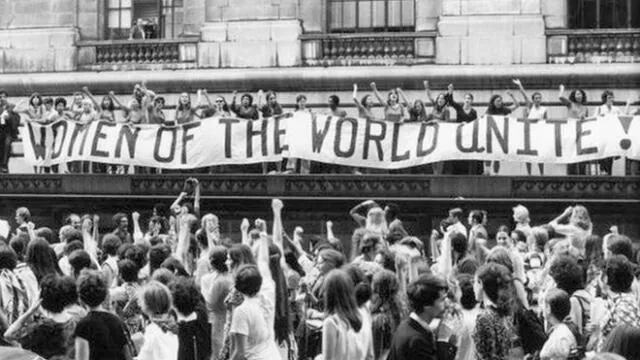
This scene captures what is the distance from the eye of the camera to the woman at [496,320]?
9.76 m

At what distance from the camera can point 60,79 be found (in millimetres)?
31969

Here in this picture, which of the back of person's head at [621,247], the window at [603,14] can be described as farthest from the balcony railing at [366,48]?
the back of person's head at [621,247]

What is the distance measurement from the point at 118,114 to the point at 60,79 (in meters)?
1.93

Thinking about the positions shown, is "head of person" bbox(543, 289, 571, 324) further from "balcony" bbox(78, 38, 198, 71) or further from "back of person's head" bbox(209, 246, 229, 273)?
"balcony" bbox(78, 38, 198, 71)

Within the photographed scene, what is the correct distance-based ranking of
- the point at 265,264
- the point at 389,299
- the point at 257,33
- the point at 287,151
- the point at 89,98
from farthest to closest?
1. the point at 257,33
2. the point at 89,98
3. the point at 287,151
4. the point at 265,264
5. the point at 389,299

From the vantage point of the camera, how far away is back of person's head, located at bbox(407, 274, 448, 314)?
9484 mm

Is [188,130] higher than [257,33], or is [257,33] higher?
[257,33]

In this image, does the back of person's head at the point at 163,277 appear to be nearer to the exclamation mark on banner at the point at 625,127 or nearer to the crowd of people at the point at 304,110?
the exclamation mark on banner at the point at 625,127

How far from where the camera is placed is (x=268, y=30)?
3080 cm

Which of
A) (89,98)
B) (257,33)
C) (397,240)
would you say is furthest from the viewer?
(257,33)

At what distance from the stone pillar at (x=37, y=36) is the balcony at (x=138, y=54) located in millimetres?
360

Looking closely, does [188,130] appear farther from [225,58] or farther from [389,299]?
[389,299]

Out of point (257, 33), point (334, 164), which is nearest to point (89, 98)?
point (257, 33)

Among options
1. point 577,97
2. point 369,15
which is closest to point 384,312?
point 577,97
